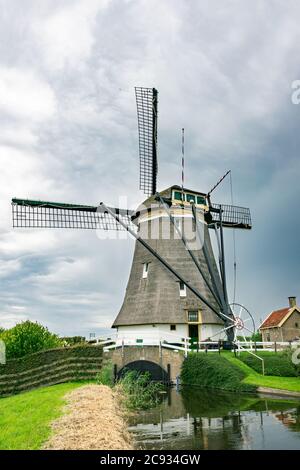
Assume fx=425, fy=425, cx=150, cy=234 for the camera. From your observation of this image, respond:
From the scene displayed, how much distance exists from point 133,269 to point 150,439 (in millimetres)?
19125

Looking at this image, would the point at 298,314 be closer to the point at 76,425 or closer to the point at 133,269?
the point at 133,269

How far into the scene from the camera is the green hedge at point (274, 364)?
2059 cm

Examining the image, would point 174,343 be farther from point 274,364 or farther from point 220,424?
point 220,424

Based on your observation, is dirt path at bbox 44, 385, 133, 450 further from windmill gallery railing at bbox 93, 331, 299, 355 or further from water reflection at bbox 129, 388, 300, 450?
windmill gallery railing at bbox 93, 331, 299, 355

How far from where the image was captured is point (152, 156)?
30672 mm

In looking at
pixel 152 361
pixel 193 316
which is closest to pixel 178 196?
pixel 193 316

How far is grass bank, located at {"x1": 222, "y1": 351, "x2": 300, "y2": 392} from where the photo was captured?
17.8 m

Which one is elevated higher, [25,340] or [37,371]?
[25,340]

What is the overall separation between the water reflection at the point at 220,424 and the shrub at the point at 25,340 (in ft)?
25.0

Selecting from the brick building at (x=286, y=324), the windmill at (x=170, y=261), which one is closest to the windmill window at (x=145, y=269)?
the windmill at (x=170, y=261)

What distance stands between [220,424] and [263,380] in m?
8.10

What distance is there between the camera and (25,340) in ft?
70.3
